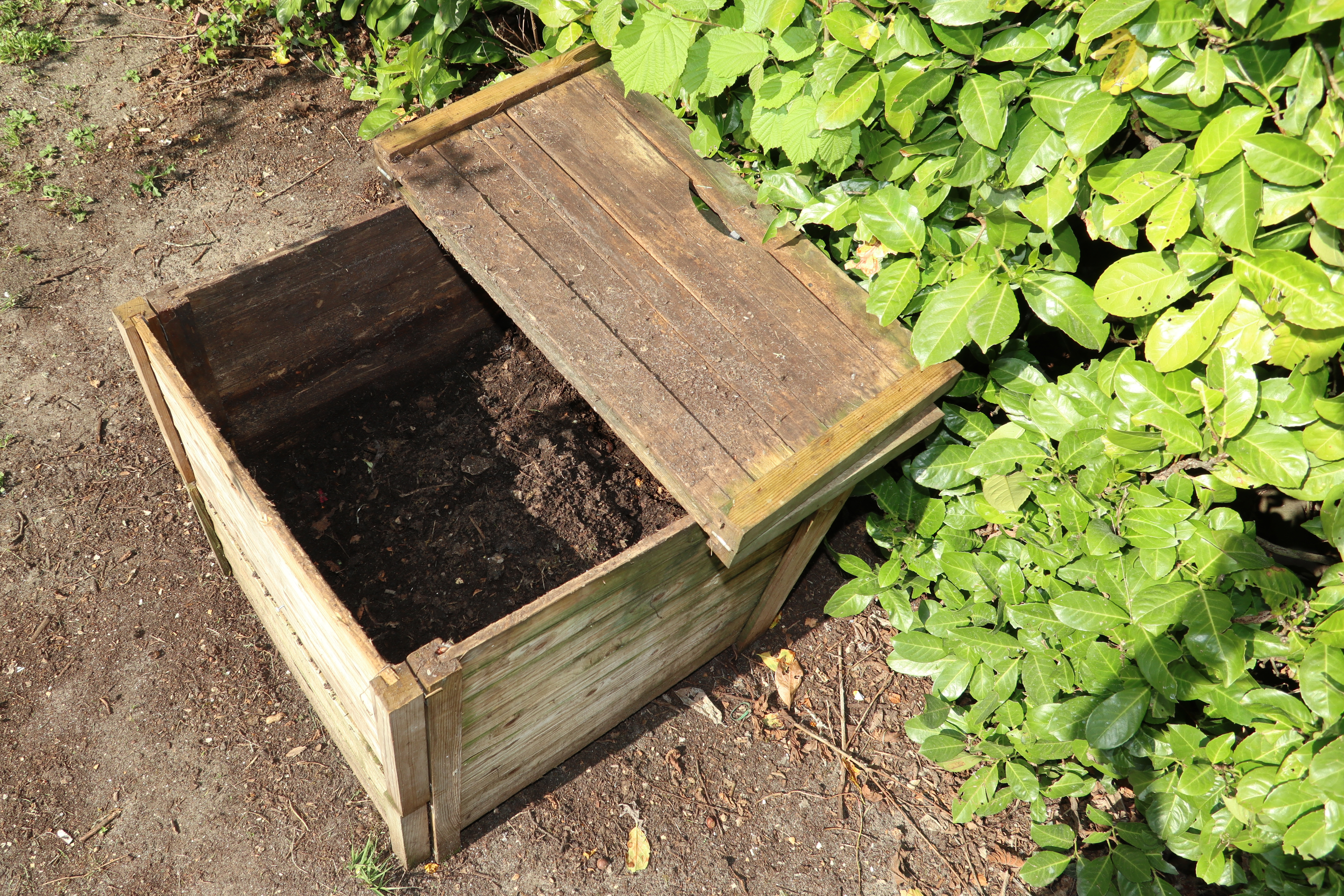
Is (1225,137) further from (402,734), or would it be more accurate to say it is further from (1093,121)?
(402,734)

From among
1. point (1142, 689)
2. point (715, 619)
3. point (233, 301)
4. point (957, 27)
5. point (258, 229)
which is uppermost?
point (957, 27)

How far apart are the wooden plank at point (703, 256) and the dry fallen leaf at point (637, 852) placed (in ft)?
4.40

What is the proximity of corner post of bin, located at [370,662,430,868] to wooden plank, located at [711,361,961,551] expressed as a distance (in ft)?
2.25

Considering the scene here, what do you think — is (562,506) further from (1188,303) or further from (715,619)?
(1188,303)

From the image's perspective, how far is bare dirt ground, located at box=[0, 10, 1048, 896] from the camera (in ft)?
8.13

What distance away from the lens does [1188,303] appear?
199 cm

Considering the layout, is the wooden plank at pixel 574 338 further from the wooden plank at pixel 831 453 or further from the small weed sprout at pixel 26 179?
the small weed sprout at pixel 26 179

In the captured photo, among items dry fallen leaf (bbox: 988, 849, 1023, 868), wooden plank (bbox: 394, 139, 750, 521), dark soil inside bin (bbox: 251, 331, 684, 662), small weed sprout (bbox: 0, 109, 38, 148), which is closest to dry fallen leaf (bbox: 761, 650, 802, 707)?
dark soil inside bin (bbox: 251, 331, 684, 662)

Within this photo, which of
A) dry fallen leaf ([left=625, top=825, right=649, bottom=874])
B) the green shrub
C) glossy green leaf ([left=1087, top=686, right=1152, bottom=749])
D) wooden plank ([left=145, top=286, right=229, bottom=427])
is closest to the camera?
the green shrub

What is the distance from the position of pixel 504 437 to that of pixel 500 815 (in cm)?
115

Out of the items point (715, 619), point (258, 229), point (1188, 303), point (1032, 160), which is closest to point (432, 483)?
point (715, 619)

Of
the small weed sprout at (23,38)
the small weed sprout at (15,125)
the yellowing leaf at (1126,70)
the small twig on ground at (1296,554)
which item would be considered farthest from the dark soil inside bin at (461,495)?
the small weed sprout at (23,38)

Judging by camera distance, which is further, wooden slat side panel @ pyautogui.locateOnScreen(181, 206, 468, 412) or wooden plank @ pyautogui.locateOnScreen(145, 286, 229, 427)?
wooden slat side panel @ pyautogui.locateOnScreen(181, 206, 468, 412)

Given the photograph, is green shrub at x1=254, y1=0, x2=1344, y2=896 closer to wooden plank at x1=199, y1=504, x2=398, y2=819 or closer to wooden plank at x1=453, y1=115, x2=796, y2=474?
wooden plank at x1=453, y1=115, x2=796, y2=474
